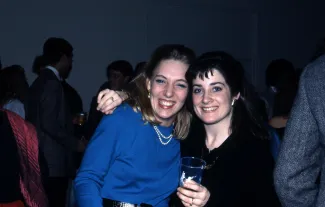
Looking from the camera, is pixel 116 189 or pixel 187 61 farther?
pixel 187 61

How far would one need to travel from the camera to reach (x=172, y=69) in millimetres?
1955

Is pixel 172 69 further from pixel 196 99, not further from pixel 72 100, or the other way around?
pixel 72 100

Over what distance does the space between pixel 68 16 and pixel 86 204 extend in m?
4.46

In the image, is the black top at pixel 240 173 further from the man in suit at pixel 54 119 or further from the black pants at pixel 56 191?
the black pants at pixel 56 191

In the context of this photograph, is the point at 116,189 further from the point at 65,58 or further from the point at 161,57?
the point at 65,58

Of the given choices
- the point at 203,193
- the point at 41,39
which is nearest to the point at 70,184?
the point at 41,39

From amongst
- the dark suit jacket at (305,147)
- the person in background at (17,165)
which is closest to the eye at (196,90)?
the dark suit jacket at (305,147)

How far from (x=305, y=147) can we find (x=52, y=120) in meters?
2.37

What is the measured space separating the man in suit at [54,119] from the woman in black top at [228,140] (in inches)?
60.9

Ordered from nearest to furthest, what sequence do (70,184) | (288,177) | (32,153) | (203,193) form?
(288,177), (203,193), (32,153), (70,184)

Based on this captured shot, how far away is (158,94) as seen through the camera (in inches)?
76.6

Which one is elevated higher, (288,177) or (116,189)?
(288,177)

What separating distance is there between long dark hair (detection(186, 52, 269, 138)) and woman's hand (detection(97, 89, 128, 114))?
356 millimetres

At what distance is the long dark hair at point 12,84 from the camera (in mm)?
3379
